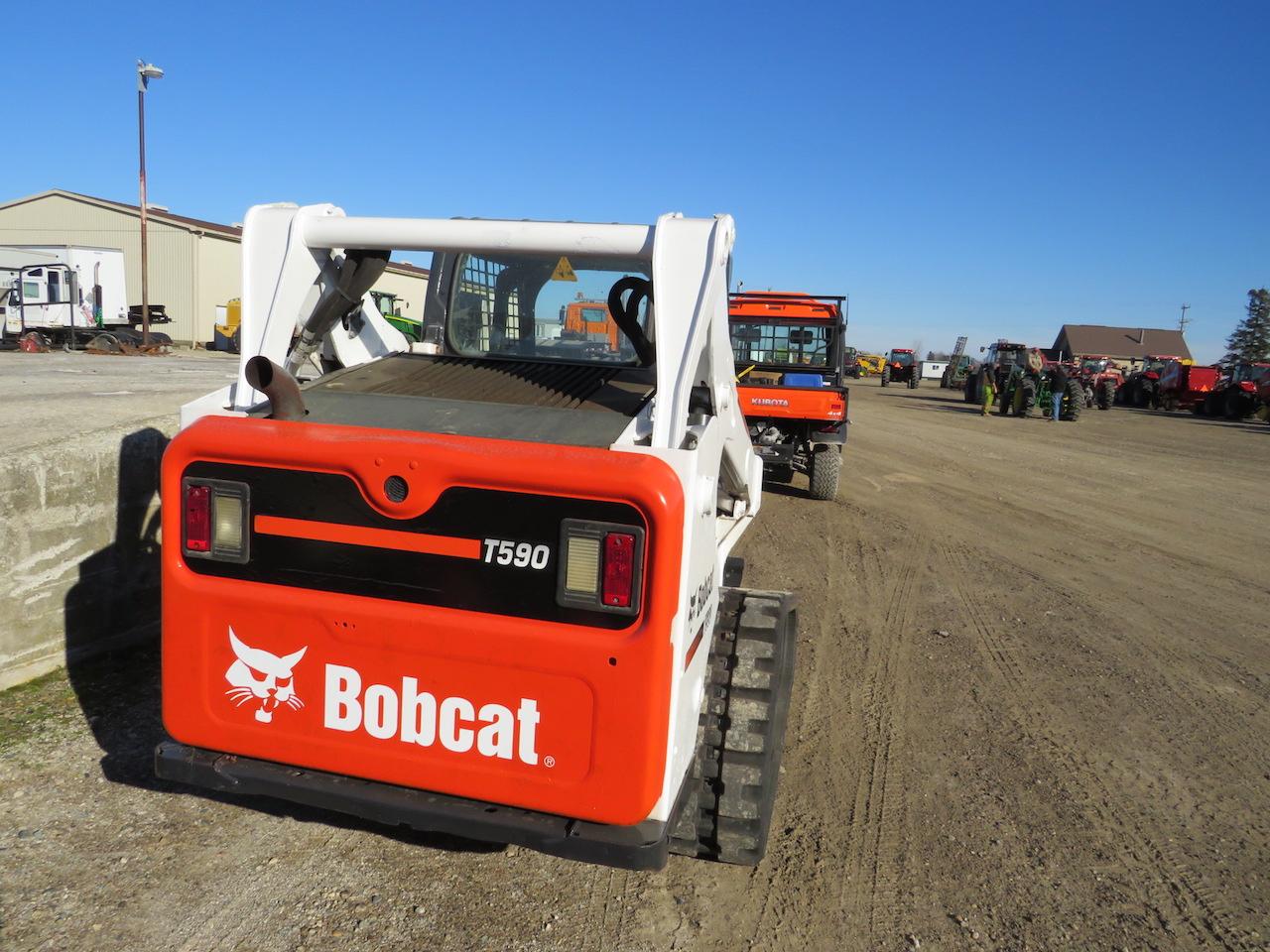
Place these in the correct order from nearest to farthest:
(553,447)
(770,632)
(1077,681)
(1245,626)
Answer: (553,447), (770,632), (1077,681), (1245,626)

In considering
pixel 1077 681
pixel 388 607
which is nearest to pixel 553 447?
pixel 388 607

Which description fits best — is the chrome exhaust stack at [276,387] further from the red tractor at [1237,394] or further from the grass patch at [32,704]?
the red tractor at [1237,394]

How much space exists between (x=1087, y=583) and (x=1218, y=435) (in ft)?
64.5

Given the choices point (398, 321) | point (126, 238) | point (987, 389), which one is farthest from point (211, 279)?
point (987, 389)

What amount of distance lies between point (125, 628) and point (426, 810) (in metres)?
2.69

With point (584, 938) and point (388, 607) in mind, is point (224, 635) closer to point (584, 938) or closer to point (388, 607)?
point (388, 607)

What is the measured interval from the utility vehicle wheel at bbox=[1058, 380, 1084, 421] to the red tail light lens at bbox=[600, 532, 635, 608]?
85.0ft

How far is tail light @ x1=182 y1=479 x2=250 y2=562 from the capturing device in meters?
2.65

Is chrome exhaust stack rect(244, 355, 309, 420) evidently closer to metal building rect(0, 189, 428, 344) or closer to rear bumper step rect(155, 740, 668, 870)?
rear bumper step rect(155, 740, 668, 870)

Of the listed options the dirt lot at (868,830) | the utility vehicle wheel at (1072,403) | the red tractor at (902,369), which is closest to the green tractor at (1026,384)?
the utility vehicle wheel at (1072,403)

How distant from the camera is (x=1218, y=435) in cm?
2352

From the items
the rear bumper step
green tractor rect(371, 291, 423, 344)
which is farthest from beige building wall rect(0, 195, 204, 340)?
the rear bumper step

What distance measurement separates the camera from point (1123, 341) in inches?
3359

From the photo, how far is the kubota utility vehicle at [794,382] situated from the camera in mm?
11164
